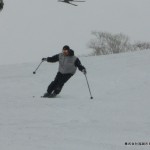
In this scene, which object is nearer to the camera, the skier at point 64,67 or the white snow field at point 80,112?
the white snow field at point 80,112

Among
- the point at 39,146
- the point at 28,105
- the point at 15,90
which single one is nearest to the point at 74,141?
the point at 39,146

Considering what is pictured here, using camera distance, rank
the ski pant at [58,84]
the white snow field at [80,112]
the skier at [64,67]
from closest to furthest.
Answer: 1. the white snow field at [80,112]
2. the skier at [64,67]
3. the ski pant at [58,84]

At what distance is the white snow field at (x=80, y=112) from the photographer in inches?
321

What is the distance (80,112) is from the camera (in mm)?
10945

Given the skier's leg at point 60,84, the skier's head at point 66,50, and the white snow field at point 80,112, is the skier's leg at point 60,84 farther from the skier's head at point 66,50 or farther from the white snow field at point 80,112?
the skier's head at point 66,50

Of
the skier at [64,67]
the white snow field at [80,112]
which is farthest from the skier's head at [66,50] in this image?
the white snow field at [80,112]

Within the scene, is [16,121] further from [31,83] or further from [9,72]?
[9,72]

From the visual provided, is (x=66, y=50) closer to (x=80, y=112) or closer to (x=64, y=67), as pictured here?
(x=64, y=67)

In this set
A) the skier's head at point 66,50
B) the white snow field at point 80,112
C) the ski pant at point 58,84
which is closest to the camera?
the white snow field at point 80,112

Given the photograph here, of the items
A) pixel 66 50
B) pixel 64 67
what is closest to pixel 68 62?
pixel 64 67

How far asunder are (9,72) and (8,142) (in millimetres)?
13393

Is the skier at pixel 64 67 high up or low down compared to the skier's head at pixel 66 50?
down

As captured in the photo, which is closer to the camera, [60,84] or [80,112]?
[80,112]

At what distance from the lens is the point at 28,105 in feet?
39.5
